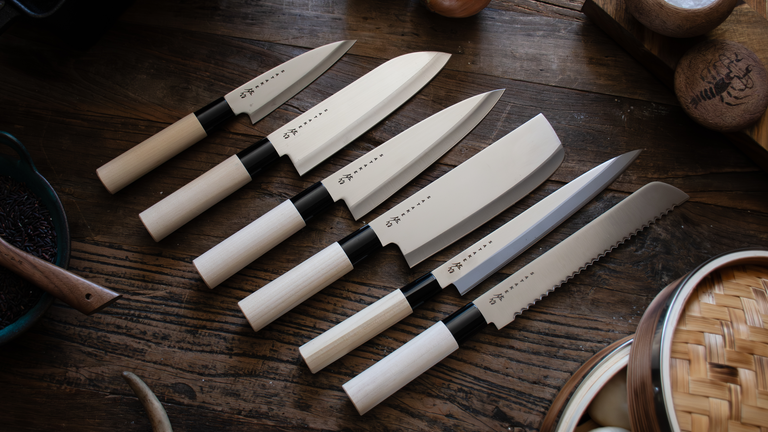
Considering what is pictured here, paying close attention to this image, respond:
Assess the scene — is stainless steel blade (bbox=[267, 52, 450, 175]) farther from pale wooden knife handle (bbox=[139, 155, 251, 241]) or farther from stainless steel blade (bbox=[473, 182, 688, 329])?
stainless steel blade (bbox=[473, 182, 688, 329])

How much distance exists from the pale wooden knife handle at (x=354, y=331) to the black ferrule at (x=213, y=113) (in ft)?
1.77

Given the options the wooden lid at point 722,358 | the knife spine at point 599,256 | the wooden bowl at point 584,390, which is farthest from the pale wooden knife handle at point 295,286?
the wooden lid at point 722,358

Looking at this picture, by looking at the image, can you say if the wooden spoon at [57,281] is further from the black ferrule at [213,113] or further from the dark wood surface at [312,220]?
the black ferrule at [213,113]

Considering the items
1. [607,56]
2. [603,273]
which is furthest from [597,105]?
[603,273]

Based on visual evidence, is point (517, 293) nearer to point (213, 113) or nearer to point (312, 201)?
point (312, 201)

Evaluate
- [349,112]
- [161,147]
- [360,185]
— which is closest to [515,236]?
[360,185]

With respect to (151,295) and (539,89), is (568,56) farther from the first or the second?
(151,295)

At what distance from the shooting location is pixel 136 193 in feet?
3.34

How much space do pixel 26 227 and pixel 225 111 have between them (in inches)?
18.0

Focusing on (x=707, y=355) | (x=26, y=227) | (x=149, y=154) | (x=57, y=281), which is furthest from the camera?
(x=149, y=154)

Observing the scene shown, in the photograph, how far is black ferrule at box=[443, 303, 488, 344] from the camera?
2.98 ft

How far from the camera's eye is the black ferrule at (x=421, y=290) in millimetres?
926

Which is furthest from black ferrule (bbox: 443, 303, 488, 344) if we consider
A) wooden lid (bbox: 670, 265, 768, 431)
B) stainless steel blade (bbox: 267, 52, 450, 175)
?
stainless steel blade (bbox: 267, 52, 450, 175)

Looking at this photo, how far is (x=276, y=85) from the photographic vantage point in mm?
1036
